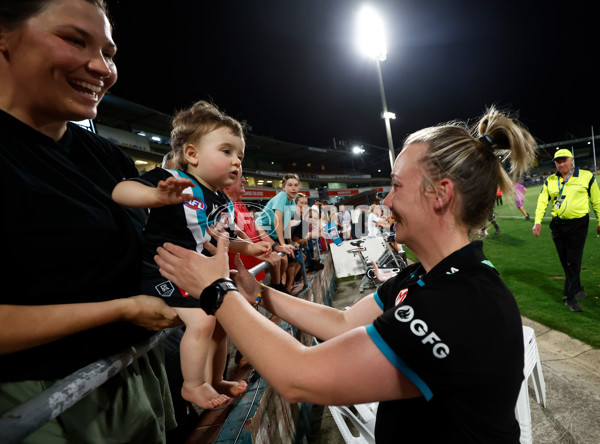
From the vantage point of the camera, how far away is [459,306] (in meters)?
1.02

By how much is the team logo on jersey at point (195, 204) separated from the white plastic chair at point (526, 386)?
2.17 meters

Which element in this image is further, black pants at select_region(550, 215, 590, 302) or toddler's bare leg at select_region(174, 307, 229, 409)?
black pants at select_region(550, 215, 590, 302)

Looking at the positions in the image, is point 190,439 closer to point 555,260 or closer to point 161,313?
point 161,313

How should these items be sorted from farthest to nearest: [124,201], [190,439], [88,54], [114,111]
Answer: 1. [114,111]
2. [190,439]
3. [124,201]
4. [88,54]

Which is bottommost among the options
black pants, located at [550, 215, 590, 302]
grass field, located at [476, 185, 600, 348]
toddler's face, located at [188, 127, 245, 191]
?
grass field, located at [476, 185, 600, 348]

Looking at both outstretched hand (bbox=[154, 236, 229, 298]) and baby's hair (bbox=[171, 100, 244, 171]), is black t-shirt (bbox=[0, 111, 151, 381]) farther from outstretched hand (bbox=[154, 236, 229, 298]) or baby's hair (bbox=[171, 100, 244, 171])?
baby's hair (bbox=[171, 100, 244, 171])

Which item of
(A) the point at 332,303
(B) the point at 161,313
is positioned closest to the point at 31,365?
(B) the point at 161,313

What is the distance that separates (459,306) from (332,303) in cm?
645

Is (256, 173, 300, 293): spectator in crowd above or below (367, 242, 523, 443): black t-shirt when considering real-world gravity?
above

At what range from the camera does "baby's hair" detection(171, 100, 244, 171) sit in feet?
6.70

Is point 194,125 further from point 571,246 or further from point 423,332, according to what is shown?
point 571,246

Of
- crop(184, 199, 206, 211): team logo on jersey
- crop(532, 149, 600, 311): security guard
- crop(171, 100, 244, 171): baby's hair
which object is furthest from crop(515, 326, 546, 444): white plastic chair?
crop(532, 149, 600, 311): security guard

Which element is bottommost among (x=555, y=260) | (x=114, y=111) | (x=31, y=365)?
(x=555, y=260)

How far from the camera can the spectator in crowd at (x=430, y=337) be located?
994 mm
